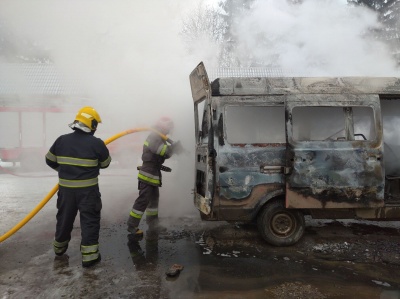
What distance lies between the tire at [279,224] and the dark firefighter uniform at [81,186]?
2171 mm

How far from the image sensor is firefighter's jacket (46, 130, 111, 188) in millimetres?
3803

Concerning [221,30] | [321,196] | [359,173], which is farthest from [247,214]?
[221,30]

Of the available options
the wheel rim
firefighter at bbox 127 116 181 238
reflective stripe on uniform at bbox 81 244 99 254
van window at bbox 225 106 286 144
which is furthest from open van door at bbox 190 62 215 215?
reflective stripe on uniform at bbox 81 244 99 254

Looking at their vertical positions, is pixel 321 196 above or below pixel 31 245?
above

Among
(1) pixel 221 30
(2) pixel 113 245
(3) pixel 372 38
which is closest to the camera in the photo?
(2) pixel 113 245

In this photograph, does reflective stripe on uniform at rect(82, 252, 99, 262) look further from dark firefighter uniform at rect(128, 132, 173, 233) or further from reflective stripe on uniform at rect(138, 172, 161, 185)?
reflective stripe on uniform at rect(138, 172, 161, 185)

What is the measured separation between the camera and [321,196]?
4.22 metres

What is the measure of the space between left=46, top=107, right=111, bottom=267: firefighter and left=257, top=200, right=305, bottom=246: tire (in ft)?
7.12

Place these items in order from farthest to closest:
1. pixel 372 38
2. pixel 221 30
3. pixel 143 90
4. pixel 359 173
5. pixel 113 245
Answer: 1. pixel 221 30
2. pixel 372 38
3. pixel 143 90
4. pixel 113 245
5. pixel 359 173

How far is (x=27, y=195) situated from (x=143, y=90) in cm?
411

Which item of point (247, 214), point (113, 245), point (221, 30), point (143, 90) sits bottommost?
point (113, 245)

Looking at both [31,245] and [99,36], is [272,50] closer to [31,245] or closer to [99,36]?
[99,36]

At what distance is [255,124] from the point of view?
493cm

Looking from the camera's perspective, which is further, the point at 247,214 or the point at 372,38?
the point at 372,38
